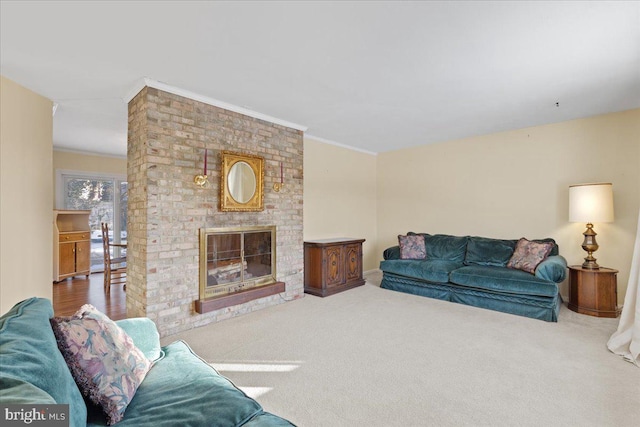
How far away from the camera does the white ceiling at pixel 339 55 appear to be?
2.01 m

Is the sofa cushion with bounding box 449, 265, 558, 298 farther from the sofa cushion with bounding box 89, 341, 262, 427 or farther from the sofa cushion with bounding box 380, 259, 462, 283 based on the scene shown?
the sofa cushion with bounding box 89, 341, 262, 427

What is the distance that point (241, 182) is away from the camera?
149 inches

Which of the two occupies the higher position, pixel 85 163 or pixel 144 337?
pixel 85 163

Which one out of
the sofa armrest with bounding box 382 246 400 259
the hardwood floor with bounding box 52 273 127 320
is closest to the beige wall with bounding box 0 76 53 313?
the hardwood floor with bounding box 52 273 127 320

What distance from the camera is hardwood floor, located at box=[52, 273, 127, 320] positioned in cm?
395

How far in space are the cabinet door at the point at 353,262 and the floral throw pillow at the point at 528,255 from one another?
217cm

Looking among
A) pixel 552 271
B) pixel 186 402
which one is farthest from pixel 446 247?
pixel 186 402

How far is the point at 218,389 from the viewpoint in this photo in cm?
134

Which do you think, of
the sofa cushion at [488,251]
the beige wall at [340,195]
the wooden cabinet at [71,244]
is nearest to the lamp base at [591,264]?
the sofa cushion at [488,251]

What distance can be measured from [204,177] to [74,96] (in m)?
1.70

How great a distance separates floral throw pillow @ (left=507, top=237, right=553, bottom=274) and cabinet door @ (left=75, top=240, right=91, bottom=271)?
7440mm

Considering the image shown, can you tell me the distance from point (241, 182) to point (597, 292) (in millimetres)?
4377

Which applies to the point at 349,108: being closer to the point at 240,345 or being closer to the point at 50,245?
the point at 240,345

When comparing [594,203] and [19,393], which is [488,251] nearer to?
[594,203]
